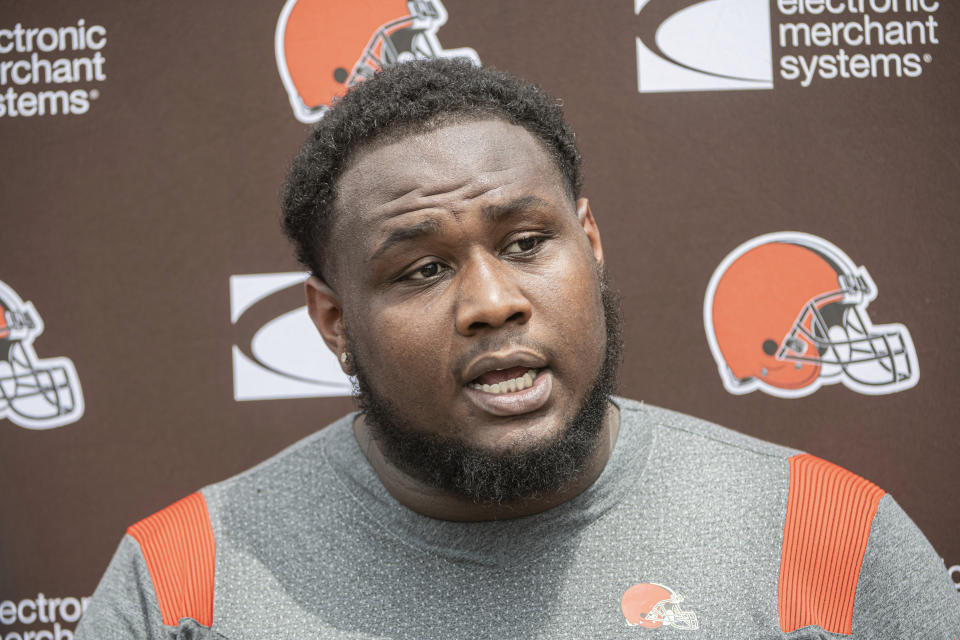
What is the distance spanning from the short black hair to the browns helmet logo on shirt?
37cm

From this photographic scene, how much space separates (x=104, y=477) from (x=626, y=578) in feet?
3.66

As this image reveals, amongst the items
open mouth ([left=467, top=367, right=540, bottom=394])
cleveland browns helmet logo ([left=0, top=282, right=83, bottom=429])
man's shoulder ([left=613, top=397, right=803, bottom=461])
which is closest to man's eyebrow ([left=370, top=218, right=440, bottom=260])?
open mouth ([left=467, top=367, right=540, bottom=394])

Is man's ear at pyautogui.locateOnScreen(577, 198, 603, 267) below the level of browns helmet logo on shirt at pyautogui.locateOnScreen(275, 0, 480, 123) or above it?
below

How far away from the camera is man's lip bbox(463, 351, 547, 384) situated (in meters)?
1.01

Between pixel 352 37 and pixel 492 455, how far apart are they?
39.4 inches

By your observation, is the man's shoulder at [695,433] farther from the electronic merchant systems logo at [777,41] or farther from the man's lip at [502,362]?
the electronic merchant systems logo at [777,41]

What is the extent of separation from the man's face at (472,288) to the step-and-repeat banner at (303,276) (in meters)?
0.55

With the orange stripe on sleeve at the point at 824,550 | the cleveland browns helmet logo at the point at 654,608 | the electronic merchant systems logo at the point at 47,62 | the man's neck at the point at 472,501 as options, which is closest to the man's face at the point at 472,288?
the man's neck at the point at 472,501

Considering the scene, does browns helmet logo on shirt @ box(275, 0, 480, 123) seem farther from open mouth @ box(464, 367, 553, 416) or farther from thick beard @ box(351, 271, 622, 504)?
open mouth @ box(464, 367, 553, 416)

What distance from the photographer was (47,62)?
1610mm

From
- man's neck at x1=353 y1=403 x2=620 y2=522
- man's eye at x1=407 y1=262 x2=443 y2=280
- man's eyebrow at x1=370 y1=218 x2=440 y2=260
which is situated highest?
man's eyebrow at x1=370 y1=218 x2=440 y2=260

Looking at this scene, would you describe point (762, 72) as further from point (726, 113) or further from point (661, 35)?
point (661, 35)

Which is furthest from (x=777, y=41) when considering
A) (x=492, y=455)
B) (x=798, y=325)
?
(x=492, y=455)

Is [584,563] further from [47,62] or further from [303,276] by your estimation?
[47,62]
